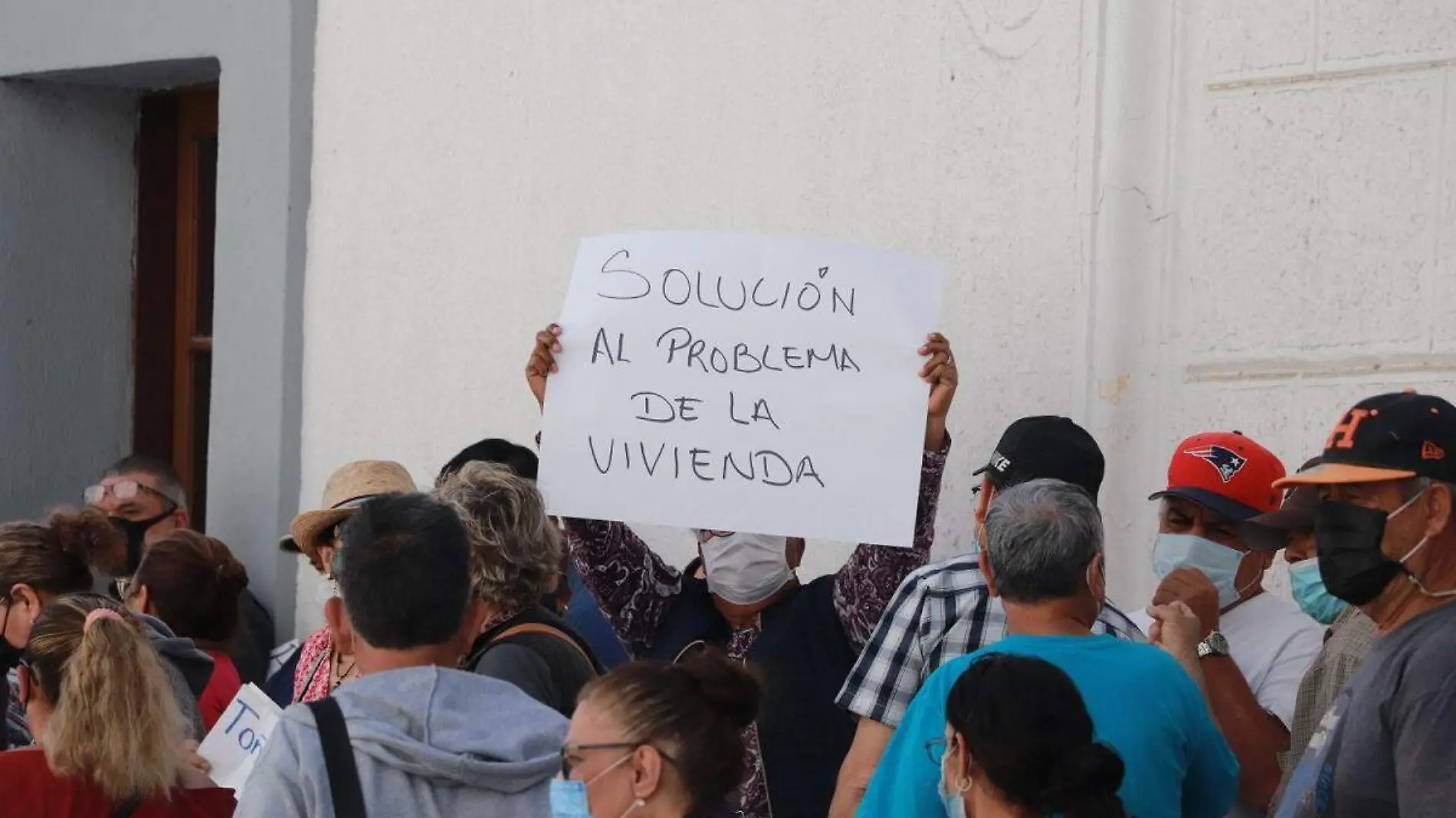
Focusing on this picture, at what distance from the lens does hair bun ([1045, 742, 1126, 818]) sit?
3119mm

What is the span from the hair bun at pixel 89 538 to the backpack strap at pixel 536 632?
77.0 inches

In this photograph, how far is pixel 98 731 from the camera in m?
4.23

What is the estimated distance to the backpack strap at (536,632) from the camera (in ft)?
13.8

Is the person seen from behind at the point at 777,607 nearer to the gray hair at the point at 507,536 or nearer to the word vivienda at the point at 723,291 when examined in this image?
the word vivienda at the point at 723,291

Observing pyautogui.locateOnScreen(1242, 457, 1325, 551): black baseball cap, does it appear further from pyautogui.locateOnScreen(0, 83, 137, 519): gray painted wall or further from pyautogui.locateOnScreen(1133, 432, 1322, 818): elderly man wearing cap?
pyautogui.locateOnScreen(0, 83, 137, 519): gray painted wall

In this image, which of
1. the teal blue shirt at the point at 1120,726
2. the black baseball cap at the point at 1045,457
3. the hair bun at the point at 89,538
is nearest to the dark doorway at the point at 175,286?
the hair bun at the point at 89,538

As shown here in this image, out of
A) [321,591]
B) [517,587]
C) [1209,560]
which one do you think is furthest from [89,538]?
[1209,560]

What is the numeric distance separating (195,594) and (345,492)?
454 millimetres

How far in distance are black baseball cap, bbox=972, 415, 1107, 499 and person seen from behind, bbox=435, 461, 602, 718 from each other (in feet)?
2.97

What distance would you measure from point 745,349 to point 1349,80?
164 centimetres

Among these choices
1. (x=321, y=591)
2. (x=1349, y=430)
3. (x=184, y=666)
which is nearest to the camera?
(x=1349, y=430)

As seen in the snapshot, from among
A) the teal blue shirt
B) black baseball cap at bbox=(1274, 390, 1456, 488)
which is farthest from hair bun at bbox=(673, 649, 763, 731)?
black baseball cap at bbox=(1274, 390, 1456, 488)

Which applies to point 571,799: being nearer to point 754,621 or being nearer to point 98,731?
point 98,731

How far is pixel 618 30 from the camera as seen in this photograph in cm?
655
